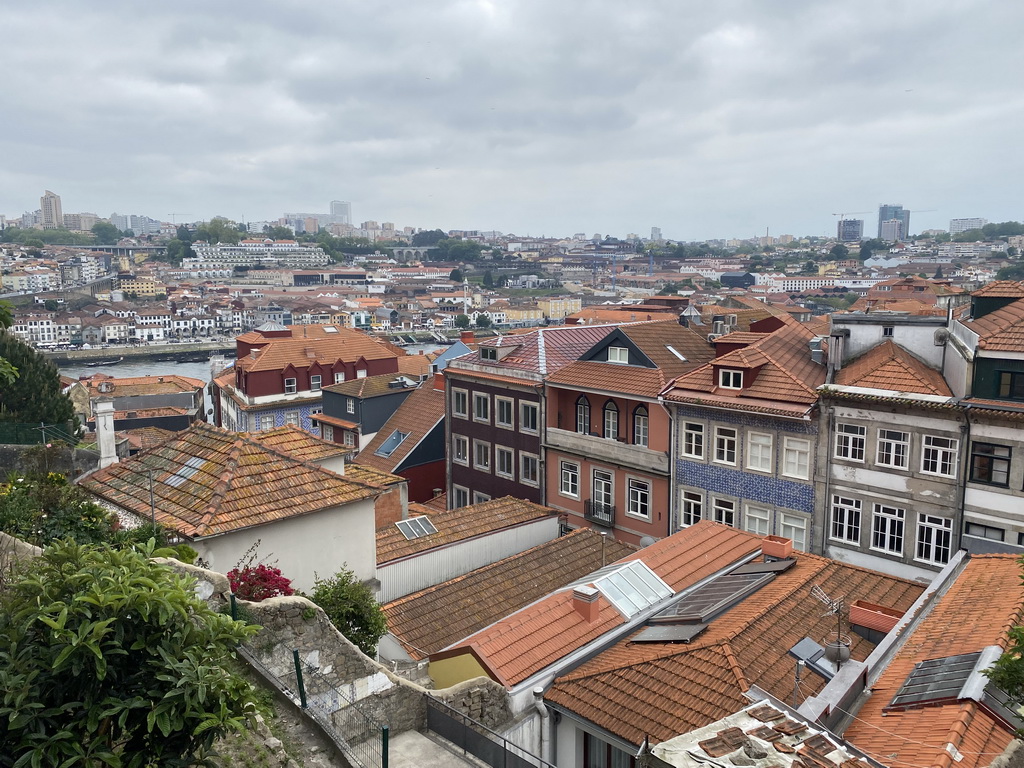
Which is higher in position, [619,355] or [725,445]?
[619,355]

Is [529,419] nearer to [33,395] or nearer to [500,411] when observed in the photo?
[500,411]

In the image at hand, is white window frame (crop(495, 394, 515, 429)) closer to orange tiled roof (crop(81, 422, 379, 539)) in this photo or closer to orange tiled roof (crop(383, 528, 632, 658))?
orange tiled roof (crop(383, 528, 632, 658))

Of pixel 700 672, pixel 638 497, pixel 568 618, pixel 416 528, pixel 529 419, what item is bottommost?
pixel 638 497

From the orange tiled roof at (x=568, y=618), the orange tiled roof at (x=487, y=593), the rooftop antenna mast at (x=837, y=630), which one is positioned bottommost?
the orange tiled roof at (x=487, y=593)

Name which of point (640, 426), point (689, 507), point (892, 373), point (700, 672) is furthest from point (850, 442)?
point (700, 672)

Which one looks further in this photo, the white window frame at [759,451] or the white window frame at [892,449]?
the white window frame at [759,451]

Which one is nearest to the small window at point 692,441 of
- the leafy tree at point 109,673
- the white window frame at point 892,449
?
the white window frame at point 892,449

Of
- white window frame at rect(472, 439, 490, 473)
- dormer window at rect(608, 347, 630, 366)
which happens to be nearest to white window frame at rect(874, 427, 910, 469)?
dormer window at rect(608, 347, 630, 366)

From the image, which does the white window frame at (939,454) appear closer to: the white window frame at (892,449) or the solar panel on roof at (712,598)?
the white window frame at (892,449)
